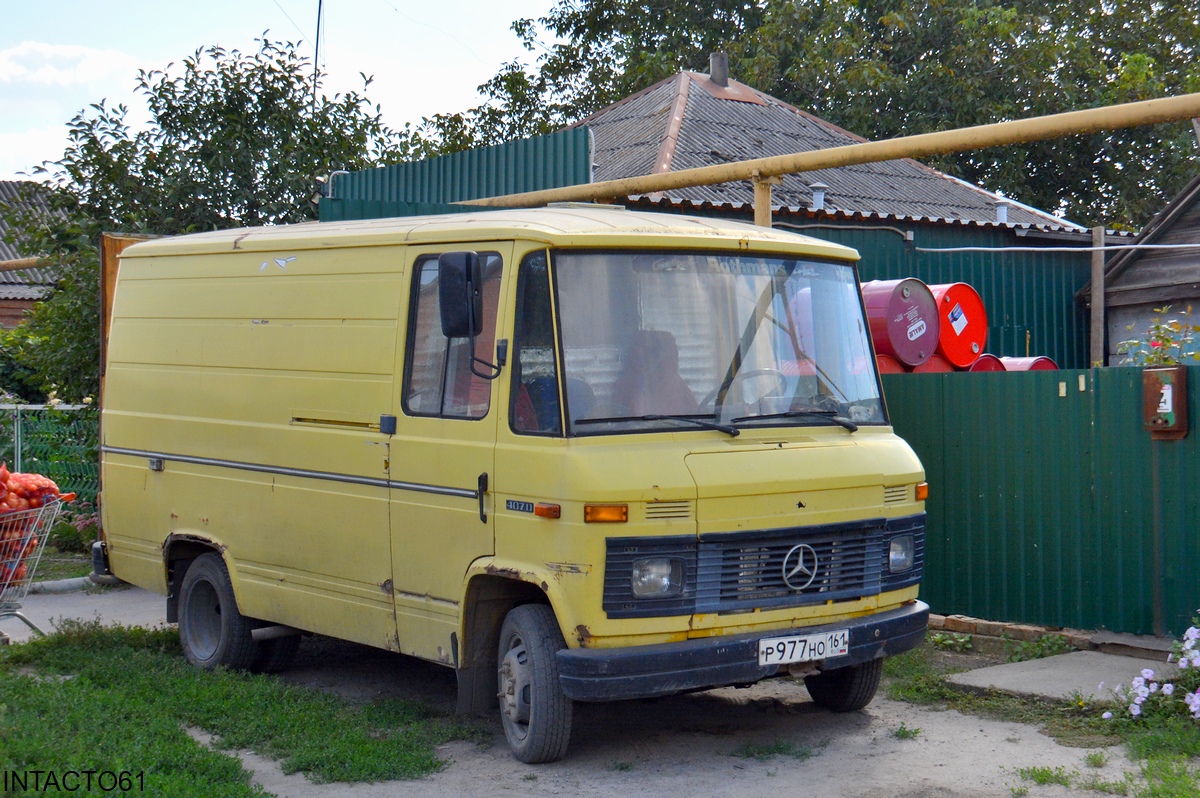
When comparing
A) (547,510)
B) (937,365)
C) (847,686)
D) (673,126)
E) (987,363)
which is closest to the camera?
(547,510)

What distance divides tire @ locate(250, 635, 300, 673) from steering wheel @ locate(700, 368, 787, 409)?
314 cm

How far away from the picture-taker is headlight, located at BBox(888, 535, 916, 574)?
6.01 metres

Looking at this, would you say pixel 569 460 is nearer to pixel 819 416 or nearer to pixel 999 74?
pixel 819 416

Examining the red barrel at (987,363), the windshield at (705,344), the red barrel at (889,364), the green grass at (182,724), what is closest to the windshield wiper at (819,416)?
the windshield at (705,344)

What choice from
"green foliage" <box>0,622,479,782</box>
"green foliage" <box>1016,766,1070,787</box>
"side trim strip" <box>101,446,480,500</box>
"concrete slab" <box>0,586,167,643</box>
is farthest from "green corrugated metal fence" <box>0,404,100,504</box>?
"green foliage" <box>1016,766,1070,787</box>

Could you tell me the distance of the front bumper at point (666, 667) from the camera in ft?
16.8

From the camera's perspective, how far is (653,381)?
18.3 feet

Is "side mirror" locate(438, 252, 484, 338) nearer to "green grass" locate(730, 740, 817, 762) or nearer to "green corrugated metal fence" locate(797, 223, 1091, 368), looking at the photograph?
"green grass" locate(730, 740, 817, 762)

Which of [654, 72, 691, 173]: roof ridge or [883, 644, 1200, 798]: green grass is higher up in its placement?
[654, 72, 691, 173]: roof ridge

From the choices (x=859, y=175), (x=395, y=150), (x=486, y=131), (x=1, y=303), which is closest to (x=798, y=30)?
(x=486, y=131)

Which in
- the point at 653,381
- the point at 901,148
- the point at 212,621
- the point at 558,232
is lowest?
the point at 212,621

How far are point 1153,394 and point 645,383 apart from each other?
313cm

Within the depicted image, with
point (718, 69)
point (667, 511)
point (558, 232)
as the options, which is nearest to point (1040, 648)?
point (667, 511)

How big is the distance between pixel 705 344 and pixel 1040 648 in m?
3.08
